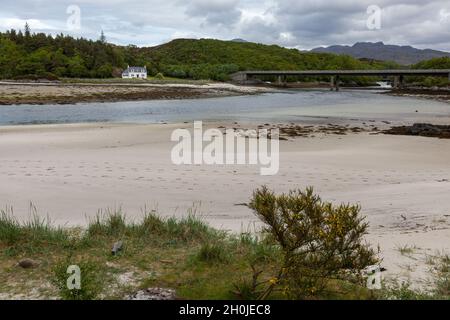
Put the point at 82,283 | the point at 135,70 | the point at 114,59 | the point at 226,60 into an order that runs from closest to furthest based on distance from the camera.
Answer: the point at 82,283, the point at 135,70, the point at 114,59, the point at 226,60

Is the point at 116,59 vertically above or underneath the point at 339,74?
above

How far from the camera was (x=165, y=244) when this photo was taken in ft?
19.9

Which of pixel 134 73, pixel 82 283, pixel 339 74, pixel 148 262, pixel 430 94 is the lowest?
pixel 148 262

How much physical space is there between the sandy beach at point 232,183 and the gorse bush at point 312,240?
108 cm

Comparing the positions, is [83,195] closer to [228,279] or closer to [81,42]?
[228,279]

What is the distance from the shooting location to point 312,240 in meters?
4.46

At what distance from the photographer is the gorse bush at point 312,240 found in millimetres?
4312

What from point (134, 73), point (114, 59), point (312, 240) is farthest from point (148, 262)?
point (114, 59)

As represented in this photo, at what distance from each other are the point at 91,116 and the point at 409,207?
30609mm

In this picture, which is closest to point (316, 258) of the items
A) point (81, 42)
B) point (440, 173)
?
point (440, 173)

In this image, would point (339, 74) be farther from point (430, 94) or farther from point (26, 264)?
point (26, 264)

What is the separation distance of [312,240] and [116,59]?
131 m

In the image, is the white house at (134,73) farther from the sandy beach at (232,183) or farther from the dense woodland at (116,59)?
the sandy beach at (232,183)

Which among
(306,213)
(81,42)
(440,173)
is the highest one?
(81,42)
